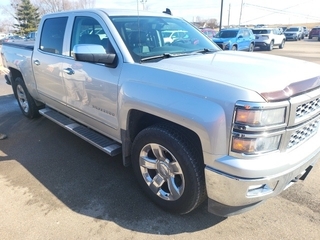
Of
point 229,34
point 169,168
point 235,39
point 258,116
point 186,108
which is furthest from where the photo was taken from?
point 229,34

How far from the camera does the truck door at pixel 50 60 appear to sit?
3770 mm

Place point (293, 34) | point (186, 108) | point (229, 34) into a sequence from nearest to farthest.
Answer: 1. point (186, 108)
2. point (229, 34)
3. point (293, 34)

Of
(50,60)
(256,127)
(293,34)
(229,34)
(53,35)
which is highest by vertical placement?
(53,35)

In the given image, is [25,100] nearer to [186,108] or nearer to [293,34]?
[186,108]

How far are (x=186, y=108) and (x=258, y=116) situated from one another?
55 cm

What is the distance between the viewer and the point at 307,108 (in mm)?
2184

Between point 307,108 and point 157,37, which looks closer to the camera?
point 307,108

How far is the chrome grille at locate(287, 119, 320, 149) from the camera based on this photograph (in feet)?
7.04

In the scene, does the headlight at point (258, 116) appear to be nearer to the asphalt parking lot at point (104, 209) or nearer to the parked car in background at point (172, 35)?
the asphalt parking lot at point (104, 209)

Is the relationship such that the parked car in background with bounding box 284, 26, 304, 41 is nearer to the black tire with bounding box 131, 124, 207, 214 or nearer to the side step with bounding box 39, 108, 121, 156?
the side step with bounding box 39, 108, 121, 156

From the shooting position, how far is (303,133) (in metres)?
2.28

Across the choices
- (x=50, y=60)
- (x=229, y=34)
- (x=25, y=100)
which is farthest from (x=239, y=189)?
(x=229, y=34)

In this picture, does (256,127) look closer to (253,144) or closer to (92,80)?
(253,144)

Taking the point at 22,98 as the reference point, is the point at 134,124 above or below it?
above
